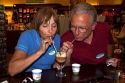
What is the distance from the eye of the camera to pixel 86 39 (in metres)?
3.29

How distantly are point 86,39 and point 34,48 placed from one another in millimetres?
748

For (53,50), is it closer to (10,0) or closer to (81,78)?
(81,78)

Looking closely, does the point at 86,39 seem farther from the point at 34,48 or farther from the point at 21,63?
the point at 21,63

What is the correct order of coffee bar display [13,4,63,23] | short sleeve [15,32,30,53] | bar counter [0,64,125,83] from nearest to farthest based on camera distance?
bar counter [0,64,125,83]
short sleeve [15,32,30,53]
coffee bar display [13,4,63,23]

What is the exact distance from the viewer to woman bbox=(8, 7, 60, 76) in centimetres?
252

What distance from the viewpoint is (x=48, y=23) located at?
274 cm

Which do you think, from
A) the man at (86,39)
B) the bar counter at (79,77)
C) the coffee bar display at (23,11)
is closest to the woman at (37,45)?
the bar counter at (79,77)

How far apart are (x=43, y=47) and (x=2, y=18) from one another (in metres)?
4.69

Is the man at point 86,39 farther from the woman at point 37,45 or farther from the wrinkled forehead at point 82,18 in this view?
the woman at point 37,45

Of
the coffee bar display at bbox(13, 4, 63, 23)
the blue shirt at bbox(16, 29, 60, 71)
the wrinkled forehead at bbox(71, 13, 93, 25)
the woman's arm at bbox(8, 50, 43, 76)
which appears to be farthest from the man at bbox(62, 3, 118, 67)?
the coffee bar display at bbox(13, 4, 63, 23)

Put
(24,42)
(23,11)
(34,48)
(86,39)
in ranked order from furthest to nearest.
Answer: (23,11), (86,39), (34,48), (24,42)

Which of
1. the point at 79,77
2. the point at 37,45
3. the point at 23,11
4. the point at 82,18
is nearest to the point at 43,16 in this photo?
the point at 37,45

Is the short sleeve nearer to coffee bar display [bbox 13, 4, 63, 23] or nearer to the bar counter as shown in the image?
the bar counter

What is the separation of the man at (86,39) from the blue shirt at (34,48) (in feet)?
0.70
